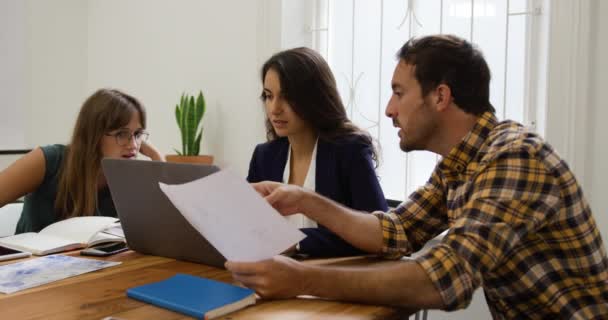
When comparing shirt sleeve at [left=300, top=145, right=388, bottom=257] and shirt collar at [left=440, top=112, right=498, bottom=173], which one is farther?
shirt sleeve at [left=300, top=145, right=388, bottom=257]

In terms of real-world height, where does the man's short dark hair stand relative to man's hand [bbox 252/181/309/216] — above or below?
above

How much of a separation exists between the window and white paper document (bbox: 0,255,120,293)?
6.09 feet

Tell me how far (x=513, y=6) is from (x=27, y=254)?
2.20 metres

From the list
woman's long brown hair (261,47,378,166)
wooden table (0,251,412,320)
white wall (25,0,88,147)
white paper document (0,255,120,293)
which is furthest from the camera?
white wall (25,0,88,147)

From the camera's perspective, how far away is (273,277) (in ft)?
3.48

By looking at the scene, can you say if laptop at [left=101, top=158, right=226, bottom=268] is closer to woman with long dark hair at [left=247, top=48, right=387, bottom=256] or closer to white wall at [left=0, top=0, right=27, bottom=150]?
woman with long dark hair at [left=247, top=48, right=387, bottom=256]

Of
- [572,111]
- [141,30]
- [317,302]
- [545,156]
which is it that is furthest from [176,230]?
[141,30]

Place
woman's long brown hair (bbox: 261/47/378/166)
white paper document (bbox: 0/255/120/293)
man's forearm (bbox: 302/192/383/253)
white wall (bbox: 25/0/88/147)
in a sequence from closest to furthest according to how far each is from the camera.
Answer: white paper document (bbox: 0/255/120/293) < man's forearm (bbox: 302/192/383/253) < woman's long brown hair (bbox: 261/47/378/166) < white wall (bbox: 25/0/88/147)

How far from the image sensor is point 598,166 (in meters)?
2.13

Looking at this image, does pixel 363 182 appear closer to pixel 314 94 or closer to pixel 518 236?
pixel 314 94

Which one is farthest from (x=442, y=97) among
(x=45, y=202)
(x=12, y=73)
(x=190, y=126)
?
(x=12, y=73)

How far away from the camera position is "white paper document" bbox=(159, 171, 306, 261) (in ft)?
3.34

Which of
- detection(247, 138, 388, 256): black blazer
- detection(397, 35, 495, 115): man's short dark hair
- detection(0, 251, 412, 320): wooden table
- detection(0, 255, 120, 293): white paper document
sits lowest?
detection(0, 255, 120, 293): white paper document

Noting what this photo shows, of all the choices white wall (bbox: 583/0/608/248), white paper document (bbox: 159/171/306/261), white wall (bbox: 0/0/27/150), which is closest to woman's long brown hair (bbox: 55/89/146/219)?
white paper document (bbox: 159/171/306/261)
